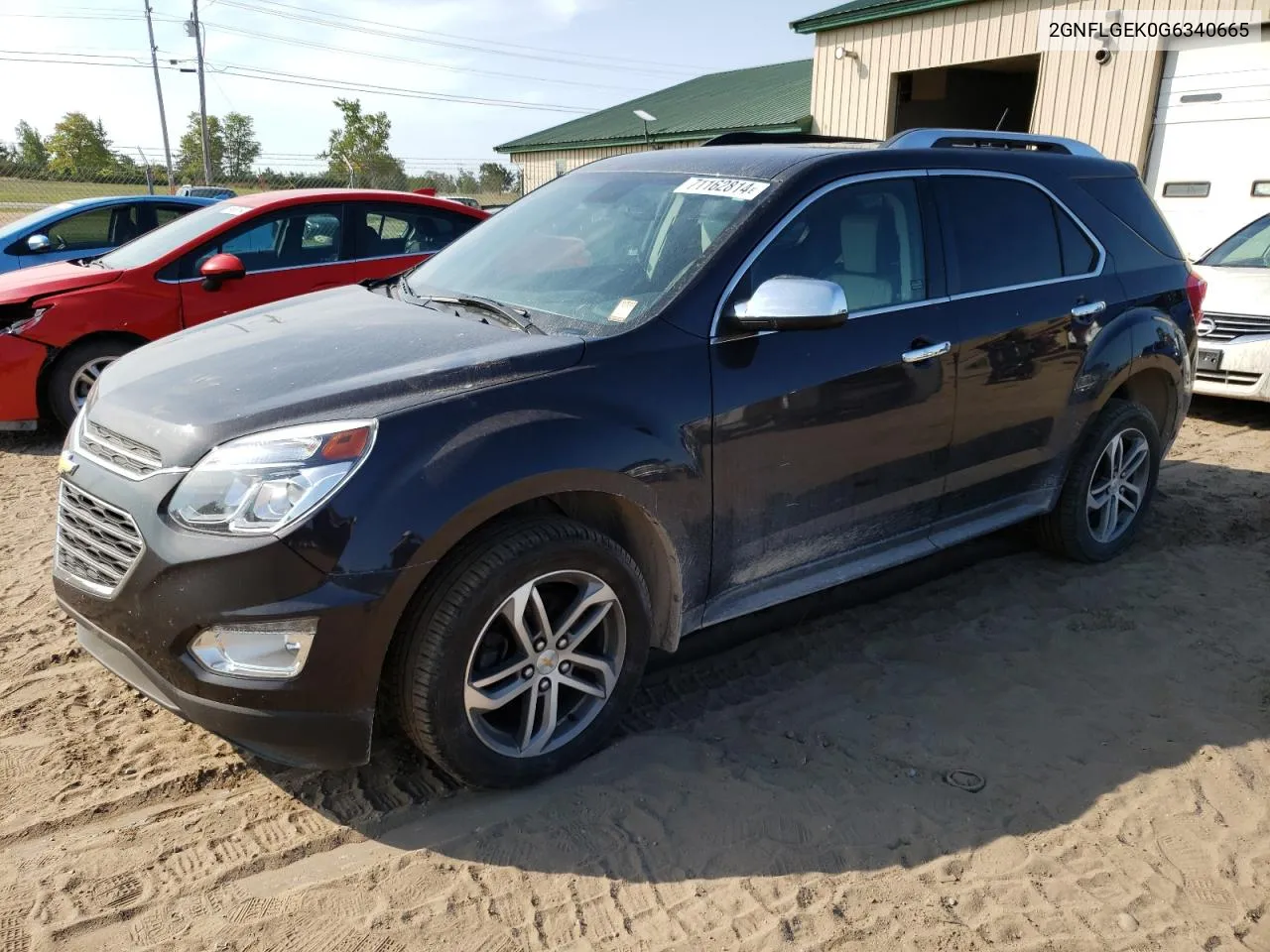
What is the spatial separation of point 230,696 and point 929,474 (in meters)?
2.60

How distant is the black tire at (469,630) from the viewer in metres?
2.62

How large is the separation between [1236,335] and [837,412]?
5.94 metres

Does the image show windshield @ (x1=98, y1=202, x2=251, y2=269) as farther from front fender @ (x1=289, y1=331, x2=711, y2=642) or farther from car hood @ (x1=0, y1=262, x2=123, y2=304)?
front fender @ (x1=289, y1=331, x2=711, y2=642)

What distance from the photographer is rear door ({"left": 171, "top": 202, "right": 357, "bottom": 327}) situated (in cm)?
696

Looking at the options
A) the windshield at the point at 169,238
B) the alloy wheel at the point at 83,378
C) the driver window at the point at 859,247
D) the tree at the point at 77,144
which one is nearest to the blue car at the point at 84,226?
the windshield at the point at 169,238

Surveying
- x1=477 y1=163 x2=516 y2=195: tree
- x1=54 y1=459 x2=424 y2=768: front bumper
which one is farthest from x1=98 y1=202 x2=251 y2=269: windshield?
x1=477 y1=163 x2=516 y2=195: tree

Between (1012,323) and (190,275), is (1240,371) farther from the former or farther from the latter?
(190,275)

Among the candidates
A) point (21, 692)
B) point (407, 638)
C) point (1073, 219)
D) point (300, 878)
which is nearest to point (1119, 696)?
point (1073, 219)

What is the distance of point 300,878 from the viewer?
102 inches

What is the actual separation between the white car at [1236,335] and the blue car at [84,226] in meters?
9.34

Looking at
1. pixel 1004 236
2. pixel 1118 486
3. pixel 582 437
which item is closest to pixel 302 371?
pixel 582 437

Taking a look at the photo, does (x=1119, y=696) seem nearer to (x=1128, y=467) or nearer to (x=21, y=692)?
(x=1128, y=467)

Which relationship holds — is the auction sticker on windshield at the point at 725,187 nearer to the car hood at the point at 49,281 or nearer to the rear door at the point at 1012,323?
the rear door at the point at 1012,323

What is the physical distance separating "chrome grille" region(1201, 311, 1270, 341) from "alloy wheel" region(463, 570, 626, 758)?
22.4 ft
